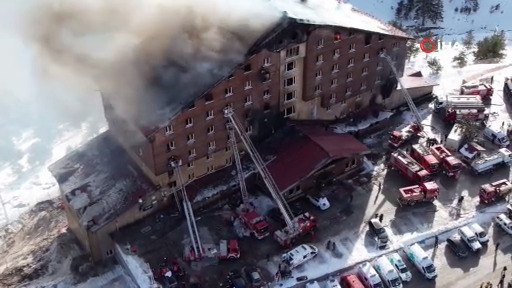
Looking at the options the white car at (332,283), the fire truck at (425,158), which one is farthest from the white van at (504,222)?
the white car at (332,283)

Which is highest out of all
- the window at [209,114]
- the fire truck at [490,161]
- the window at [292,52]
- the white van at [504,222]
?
the window at [292,52]

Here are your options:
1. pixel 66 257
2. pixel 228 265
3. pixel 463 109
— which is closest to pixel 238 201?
pixel 228 265

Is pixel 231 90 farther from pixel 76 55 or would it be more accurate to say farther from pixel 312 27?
pixel 76 55

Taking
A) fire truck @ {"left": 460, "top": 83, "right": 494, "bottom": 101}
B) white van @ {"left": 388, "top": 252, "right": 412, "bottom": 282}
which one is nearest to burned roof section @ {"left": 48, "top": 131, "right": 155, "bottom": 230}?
white van @ {"left": 388, "top": 252, "right": 412, "bottom": 282}

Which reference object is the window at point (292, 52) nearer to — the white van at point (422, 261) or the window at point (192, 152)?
the window at point (192, 152)

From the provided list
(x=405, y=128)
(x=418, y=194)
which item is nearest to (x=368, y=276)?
(x=418, y=194)
